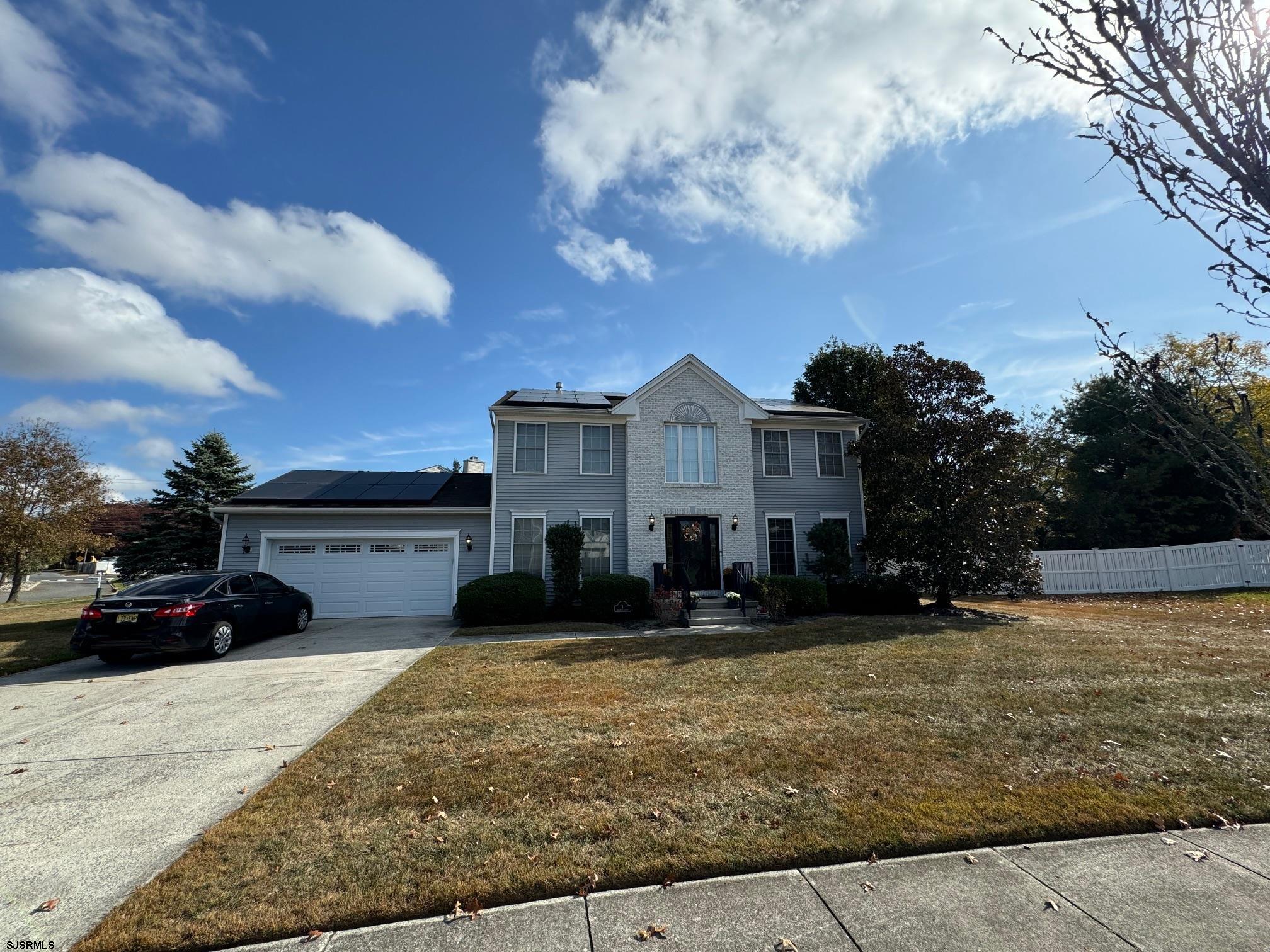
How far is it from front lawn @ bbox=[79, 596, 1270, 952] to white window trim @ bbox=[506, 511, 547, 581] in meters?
7.34

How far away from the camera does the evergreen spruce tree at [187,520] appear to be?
22.7m

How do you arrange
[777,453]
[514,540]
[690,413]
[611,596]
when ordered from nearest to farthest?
Answer: 1. [611,596]
2. [514,540]
3. [690,413]
4. [777,453]

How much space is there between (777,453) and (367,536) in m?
12.4

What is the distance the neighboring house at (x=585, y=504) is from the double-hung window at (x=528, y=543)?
0.13ft

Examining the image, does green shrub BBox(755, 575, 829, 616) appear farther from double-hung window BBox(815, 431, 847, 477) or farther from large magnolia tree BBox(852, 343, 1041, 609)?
double-hung window BBox(815, 431, 847, 477)

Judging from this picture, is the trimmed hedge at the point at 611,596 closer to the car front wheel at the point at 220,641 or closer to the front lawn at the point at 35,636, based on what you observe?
the car front wheel at the point at 220,641

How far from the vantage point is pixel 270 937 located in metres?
2.52

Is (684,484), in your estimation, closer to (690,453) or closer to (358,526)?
(690,453)

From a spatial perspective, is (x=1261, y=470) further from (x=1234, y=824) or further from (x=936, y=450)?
(x=936, y=450)

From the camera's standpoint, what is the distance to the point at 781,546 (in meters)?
16.9

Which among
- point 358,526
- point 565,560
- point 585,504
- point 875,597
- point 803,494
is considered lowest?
point 875,597

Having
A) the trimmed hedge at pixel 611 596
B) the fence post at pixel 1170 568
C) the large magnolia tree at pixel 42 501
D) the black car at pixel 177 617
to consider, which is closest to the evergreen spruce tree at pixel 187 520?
the large magnolia tree at pixel 42 501

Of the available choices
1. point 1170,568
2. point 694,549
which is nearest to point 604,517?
point 694,549

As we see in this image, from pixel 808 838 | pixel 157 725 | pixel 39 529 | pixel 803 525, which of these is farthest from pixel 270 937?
pixel 39 529
